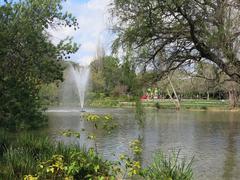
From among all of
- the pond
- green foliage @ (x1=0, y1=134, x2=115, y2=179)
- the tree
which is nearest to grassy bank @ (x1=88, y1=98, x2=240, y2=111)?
the pond

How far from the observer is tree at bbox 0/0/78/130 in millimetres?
11117

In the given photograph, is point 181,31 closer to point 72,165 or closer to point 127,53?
point 127,53

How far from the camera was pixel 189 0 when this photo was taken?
31.5 ft

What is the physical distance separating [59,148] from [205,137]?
46.5 ft

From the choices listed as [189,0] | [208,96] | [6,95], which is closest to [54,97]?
[208,96]

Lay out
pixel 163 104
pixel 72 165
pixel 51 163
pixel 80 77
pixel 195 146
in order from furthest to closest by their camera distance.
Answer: pixel 163 104 → pixel 80 77 → pixel 195 146 → pixel 51 163 → pixel 72 165

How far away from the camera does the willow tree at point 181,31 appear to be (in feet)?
31.4

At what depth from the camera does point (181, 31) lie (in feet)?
33.5

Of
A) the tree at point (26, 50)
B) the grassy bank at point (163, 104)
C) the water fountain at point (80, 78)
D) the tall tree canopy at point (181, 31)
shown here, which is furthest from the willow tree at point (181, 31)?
the water fountain at point (80, 78)

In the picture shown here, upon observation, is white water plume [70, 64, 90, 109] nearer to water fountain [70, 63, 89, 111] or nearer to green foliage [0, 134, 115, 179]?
water fountain [70, 63, 89, 111]

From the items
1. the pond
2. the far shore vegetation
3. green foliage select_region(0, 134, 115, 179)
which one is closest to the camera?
green foliage select_region(0, 134, 115, 179)

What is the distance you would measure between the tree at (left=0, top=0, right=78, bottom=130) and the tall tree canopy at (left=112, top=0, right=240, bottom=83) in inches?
93.1

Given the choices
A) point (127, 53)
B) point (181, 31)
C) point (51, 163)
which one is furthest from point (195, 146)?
point (51, 163)

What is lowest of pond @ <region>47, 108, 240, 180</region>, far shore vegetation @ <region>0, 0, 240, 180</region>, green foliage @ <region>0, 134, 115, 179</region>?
pond @ <region>47, 108, 240, 180</region>
